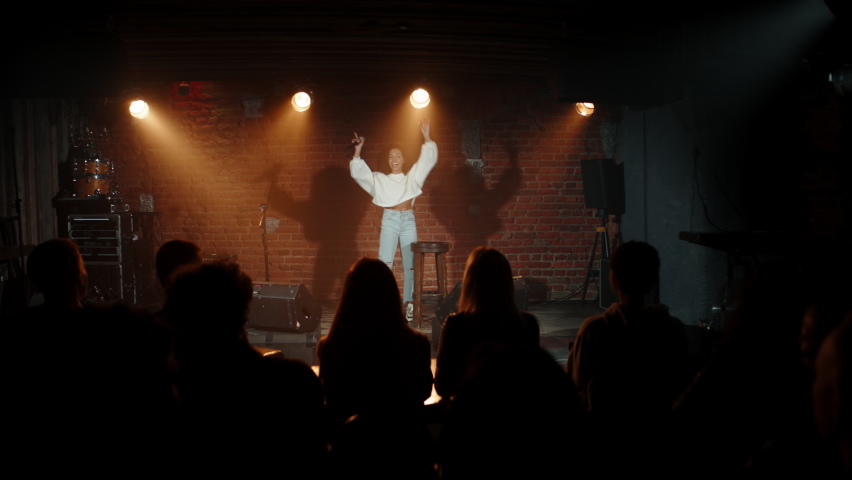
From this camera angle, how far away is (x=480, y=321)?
203cm

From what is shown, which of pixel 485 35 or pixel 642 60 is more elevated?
pixel 485 35

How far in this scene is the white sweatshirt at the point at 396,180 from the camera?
588cm

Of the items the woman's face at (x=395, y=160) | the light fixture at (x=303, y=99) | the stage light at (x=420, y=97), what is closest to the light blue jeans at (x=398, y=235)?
the woman's face at (x=395, y=160)

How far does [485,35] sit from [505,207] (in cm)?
270

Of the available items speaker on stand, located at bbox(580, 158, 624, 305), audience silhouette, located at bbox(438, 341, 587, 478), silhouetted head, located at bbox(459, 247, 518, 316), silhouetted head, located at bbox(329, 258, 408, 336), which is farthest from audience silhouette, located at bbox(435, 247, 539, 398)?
speaker on stand, located at bbox(580, 158, 624, 305)

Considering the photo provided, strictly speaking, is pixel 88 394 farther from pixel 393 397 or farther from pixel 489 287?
pixel 489 287

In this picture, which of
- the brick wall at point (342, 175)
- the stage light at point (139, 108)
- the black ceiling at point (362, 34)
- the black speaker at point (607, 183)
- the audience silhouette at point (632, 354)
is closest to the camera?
the audience silhouette at point (632, 354)

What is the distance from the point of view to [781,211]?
4.37 metres

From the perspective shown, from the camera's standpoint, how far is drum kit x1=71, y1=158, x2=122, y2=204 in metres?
6.10

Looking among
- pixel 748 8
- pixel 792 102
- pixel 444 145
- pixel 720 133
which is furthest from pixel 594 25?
pixel 444 145

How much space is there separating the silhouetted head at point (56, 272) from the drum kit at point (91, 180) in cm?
435

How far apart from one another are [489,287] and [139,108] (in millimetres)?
5797

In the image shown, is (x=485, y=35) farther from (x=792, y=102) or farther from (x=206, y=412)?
(x=206, y=412)

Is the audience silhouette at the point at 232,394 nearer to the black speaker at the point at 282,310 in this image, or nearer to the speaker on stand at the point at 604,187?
the black speaker at the point at 282,310
